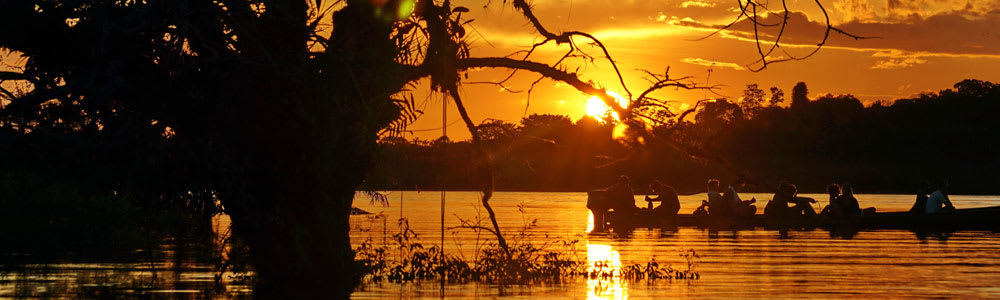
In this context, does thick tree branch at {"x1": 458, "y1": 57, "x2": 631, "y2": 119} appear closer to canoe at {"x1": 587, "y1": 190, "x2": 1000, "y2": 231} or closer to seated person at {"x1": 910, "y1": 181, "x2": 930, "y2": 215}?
canoe at {"x1": 587, "y1": 190, "x2": 1000, "y2": 231}

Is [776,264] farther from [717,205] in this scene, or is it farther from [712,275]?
[717,205]

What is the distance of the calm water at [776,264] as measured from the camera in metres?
19.1

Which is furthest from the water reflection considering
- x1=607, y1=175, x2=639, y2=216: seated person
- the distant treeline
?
the distant treeline

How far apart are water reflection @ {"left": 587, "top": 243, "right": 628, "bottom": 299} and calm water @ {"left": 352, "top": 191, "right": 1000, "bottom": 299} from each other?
0.03 m

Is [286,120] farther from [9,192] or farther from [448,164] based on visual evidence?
[9,192]

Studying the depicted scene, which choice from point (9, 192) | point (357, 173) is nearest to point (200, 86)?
point (357, 173)

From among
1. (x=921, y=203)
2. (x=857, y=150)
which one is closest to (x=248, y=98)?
(x=921, y=203)

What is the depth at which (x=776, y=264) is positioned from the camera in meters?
25.1

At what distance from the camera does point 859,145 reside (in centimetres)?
13738

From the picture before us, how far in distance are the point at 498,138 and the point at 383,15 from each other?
344cm

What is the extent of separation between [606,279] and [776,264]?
5177 mm

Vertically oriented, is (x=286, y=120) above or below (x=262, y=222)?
above

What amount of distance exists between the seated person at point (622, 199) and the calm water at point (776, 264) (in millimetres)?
794

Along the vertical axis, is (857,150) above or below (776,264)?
above
